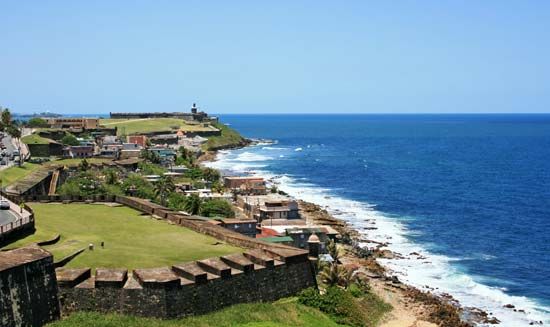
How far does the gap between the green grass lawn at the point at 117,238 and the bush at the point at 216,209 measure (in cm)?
1894

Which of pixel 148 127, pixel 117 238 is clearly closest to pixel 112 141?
pixel 148 127

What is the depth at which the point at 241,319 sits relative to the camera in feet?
108

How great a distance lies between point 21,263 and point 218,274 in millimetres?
9560

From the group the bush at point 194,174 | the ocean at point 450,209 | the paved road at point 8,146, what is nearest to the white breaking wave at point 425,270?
the ocean at point 450,209

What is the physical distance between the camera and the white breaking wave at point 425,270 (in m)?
49.3

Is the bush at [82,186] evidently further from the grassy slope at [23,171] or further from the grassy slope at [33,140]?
the grassy slope at [33,140]

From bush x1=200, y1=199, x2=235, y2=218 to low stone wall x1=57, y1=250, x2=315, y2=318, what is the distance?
32.3 m

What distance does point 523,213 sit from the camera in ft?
291

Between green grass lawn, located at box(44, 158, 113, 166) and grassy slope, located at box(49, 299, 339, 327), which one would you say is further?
green grass lawn, located at box(44, 158, 113, 166)

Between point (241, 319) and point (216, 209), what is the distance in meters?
36.8

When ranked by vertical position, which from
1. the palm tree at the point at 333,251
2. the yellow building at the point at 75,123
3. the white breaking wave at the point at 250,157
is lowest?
the white breaking wave at the point at 250,157

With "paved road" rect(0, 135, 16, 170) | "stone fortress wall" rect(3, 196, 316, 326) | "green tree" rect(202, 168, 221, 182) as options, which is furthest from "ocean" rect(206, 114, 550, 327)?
"paved road" rect(0, 135, 16, 170)

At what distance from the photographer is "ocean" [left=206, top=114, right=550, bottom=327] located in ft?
184

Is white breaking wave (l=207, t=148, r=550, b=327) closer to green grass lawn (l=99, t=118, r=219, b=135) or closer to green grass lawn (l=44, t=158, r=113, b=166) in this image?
green grass lawn (l=44, t=158, r=113, b=166)
